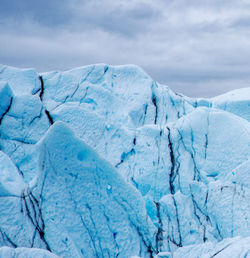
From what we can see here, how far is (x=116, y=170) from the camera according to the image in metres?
3.56

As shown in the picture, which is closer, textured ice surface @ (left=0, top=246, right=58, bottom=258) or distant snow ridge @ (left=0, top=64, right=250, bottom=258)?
textured ice surface @ (left=0, top=246, right=58, bottom=258)

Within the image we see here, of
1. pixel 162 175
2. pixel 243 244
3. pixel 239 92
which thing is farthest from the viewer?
pixel 239 92

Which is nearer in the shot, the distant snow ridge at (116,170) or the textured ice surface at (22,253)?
the textured ice surface at (22,253)

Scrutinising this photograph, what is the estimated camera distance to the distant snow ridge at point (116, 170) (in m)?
3.26


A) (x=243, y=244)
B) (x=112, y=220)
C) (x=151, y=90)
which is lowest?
(x=112, y=220)

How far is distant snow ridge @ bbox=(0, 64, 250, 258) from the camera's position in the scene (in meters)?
3.26

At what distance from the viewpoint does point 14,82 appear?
19.0ft

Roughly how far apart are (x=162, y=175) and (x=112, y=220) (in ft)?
4.23

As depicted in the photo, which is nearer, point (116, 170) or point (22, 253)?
point (22, 253)

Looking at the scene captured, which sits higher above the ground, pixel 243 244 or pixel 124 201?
pixel 243 244

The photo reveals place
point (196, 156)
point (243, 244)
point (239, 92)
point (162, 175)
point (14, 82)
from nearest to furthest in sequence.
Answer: point (243, 244) → point (162, 175) → point (196, 156) → point (14, 82) → point (239, 92)

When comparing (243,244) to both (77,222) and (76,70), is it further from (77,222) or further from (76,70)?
(76,70)

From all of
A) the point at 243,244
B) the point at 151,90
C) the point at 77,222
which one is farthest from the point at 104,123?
the point at 243,244

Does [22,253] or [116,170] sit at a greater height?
[116,170]
